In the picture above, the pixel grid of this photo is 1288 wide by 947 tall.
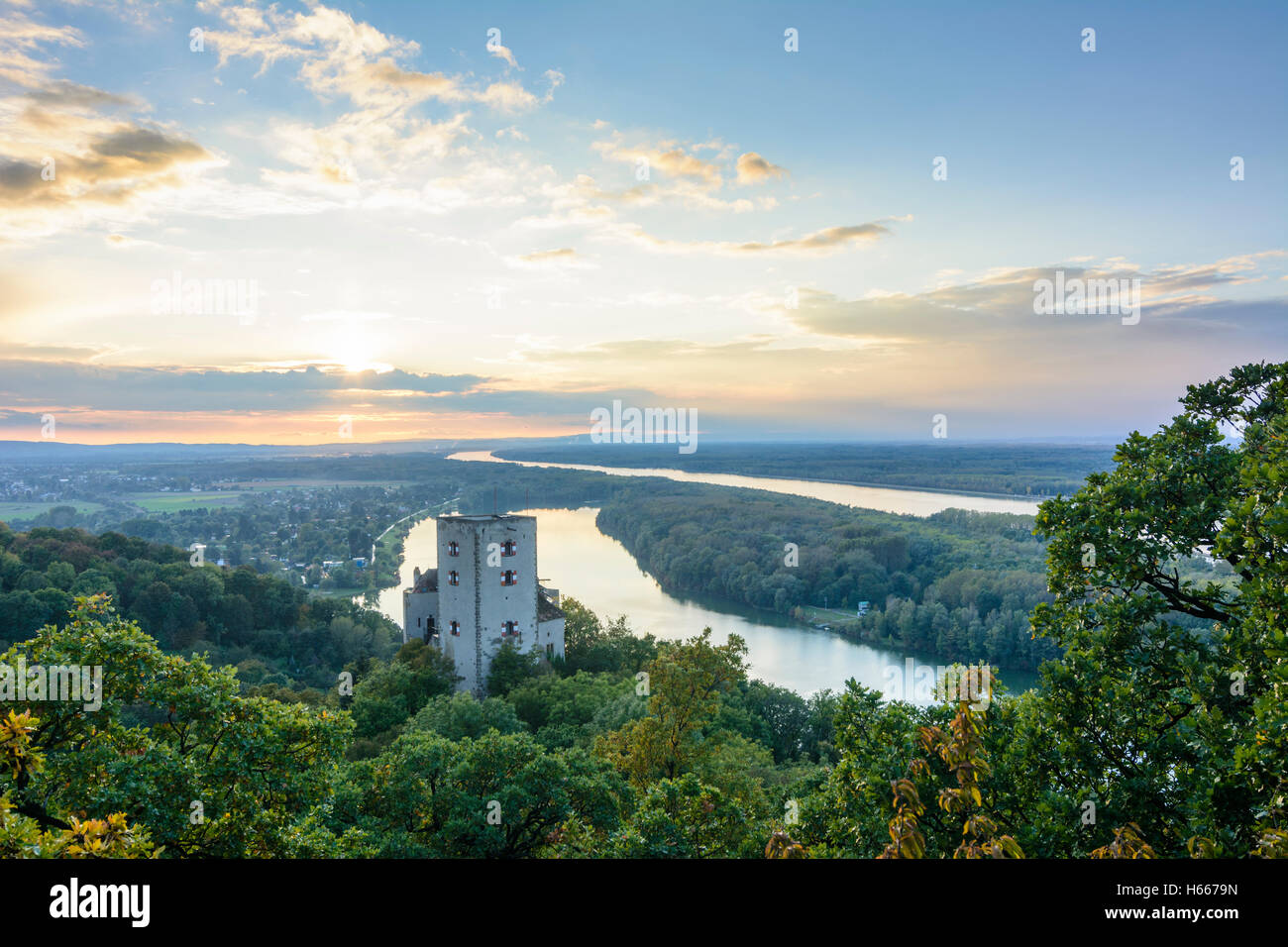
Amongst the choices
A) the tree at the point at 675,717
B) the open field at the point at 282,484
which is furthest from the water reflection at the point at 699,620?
the open field at the point at 282,484

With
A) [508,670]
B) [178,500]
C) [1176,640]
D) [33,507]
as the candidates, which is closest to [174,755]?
[1176,640]

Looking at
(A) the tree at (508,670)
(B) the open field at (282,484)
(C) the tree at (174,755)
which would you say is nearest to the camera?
(C) the tree at (174,755)

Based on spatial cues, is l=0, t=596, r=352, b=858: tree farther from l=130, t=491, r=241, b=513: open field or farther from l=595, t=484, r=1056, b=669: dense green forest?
l=130, t=491, r=241, b=513: open field

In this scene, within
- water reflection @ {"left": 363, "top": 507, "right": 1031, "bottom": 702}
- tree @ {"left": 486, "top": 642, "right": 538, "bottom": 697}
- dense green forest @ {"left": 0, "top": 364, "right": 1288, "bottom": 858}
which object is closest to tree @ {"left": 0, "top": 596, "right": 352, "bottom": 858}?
dense green forest @ {"left": 0, "top": 364, "right": 1288, "bottom": 858}

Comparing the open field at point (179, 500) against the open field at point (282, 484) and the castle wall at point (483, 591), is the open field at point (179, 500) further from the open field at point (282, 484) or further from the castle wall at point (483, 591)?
the castle wall at point (483, 591)

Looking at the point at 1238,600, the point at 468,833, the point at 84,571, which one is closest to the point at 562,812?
the point at 468,833

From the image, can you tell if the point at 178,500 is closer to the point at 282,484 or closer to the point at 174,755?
the point at 282,484
